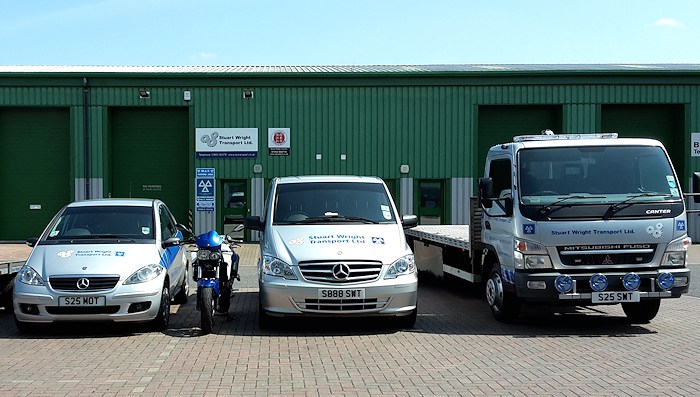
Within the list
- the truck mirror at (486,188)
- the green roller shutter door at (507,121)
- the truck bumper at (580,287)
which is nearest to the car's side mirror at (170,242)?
the truck mirror at (486,188)

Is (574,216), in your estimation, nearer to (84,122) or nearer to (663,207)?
(663,207)

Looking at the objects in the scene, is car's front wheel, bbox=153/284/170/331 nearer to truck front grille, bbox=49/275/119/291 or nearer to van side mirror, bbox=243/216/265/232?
truck front grille, bbox=49/275/119/291

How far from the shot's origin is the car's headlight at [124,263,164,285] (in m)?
9.46

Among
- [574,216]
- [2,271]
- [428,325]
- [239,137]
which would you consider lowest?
[428,325]

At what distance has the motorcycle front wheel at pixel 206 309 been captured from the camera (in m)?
9.55

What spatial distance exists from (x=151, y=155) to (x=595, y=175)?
64.9 ft

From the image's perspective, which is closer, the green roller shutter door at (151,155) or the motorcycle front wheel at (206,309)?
the motorcycle front wheel at (206,309)

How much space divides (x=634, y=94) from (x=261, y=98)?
12.4 metres

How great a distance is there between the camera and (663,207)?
961 cm

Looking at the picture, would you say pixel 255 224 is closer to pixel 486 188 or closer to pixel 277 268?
pixel 277 268

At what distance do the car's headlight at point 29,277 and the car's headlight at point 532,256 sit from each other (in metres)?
5.56

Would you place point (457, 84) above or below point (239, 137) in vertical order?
above

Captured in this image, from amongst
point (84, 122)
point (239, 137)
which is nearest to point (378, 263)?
point (239, 137)

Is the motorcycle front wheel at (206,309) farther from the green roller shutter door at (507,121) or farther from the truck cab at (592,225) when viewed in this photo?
the green roller shutter door at (507,121)
